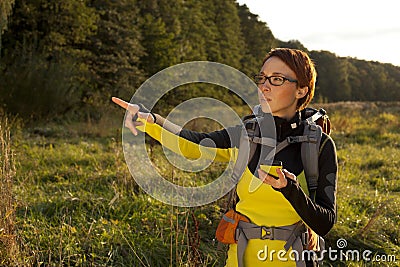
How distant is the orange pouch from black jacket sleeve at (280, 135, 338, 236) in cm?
32

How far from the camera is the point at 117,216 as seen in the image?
13.5 ft

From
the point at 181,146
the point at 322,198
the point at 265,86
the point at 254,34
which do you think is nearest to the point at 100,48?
the point at 181,146

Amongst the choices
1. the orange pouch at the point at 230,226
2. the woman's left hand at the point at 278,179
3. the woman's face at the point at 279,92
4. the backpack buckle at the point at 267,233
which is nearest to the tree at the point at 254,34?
the woman's face at the point at 279,92

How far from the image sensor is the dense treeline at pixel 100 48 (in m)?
11.5

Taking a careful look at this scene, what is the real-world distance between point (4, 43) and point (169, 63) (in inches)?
390

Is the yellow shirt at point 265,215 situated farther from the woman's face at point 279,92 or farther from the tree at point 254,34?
the tree at point 254,34

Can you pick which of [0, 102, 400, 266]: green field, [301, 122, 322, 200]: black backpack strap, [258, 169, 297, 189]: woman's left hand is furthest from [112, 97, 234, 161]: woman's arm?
[258, 169, 297, 189]: woman's left hand

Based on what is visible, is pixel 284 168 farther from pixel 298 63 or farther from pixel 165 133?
pixel 165 133

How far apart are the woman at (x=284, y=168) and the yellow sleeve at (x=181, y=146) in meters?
0.04

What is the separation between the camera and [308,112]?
1959mm

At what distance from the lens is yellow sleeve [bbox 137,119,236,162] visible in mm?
1974

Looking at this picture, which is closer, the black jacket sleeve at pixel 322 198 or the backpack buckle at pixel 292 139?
the black jacket sleeve at pixel 322 198

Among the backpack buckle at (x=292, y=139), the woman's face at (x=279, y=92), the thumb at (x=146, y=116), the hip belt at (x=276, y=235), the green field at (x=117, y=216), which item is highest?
the woman's face at (x=279, y=92)

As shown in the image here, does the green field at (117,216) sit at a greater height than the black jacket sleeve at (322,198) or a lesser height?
lesser
